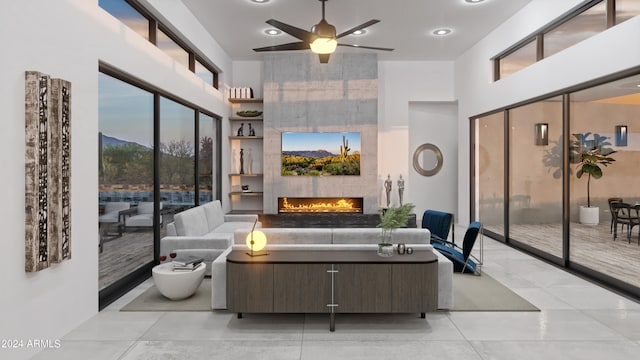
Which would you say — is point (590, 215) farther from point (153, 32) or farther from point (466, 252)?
point (153, 32)

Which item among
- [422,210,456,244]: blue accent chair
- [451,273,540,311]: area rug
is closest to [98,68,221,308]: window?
[451,273,540,311]: area rug

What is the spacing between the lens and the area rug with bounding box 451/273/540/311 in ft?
12.7

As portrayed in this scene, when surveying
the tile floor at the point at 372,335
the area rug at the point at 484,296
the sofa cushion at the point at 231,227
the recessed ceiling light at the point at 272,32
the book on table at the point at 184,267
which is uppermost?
the recessed ceiling light at the point at 272,32

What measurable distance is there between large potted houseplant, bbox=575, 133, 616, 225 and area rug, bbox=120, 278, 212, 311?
4301mm

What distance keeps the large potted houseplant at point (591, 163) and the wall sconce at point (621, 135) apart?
0.12 m

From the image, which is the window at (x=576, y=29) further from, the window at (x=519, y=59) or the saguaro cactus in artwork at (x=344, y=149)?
the saguaro cactus in artwork at (x=344, y=149)

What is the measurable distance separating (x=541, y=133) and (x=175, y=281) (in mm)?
5031

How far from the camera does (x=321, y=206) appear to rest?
337 inches

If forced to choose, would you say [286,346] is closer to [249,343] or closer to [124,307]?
[249,343]

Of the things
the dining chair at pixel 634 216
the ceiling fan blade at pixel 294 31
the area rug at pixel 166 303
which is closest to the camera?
the area rug at pixel 166 303

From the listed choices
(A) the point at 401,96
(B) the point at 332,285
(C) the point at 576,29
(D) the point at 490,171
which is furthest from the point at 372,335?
(A) the point at 401,96

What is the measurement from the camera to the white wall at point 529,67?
4258 millimetres

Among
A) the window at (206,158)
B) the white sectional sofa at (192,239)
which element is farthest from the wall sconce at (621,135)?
the window at (206,158)

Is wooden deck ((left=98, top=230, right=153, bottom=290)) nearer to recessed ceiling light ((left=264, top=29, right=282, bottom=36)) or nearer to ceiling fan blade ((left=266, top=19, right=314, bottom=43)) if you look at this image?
ceiling fan blade ((left=266, top=19, right=314, bottom=43))
